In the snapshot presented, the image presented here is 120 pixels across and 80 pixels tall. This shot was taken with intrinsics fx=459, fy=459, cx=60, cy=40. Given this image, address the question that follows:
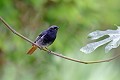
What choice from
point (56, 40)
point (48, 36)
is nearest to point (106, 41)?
point (48, 36)

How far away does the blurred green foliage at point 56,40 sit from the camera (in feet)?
13.4

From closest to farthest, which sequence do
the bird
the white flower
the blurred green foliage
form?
1. the white flower
2. the bird
3. the blurred green foliage

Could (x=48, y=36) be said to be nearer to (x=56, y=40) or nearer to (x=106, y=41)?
(x=106, y=41)

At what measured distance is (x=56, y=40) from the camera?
4102 mm

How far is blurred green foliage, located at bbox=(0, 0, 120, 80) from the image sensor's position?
407 centimetres

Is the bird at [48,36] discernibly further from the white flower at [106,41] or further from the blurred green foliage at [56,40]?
the blurred green foliage at [56,40]

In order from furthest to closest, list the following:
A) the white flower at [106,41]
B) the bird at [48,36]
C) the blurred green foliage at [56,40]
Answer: the blurred green foliage at [56,40]
the bird at [48,36]
the white flower at [106,41]

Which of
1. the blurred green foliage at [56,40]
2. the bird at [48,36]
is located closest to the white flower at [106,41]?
the bird at [48,36]

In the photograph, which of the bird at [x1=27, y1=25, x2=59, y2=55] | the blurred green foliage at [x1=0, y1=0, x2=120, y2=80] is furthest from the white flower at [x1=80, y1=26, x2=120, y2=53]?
the blurred green foliage at [x1=0, y1=0, x2=120, y2=80]

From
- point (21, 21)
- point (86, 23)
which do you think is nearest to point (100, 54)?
point (86, 23)

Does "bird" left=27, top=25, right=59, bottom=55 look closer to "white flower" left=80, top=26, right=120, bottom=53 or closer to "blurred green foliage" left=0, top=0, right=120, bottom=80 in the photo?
"white flower" left=80, top=26, right=120, bottom=53

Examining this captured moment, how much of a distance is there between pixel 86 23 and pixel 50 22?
1.09 feet

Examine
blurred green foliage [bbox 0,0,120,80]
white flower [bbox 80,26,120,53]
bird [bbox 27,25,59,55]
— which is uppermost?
blurred green foliage [bbox 0,0,120,80]

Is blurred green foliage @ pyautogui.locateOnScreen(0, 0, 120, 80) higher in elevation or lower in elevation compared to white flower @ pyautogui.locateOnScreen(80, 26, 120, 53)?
higher
